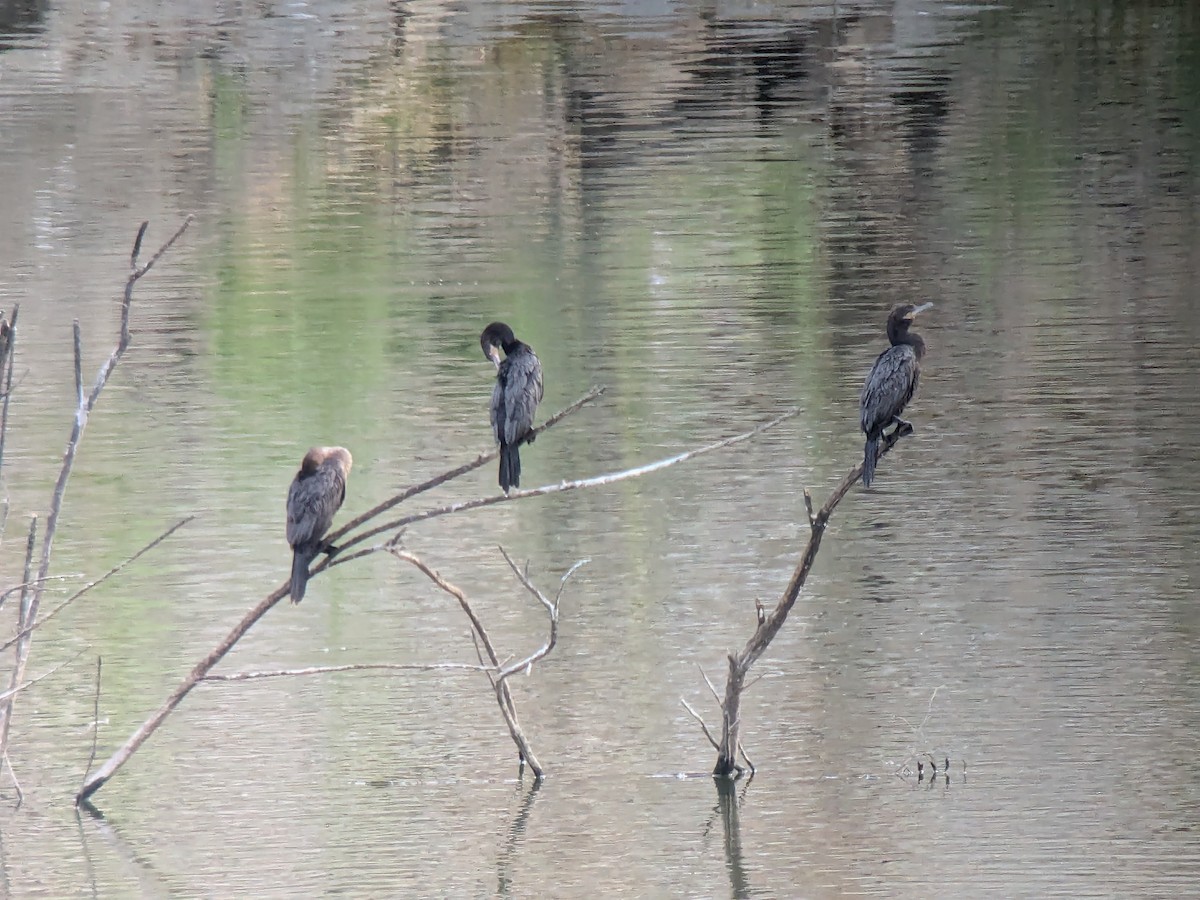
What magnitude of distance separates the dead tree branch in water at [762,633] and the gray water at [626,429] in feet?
0.51

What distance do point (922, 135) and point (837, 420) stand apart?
1287 centimetres

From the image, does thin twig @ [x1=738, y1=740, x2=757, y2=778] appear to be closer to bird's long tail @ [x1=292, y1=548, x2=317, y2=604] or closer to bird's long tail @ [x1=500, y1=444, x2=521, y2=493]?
bird's long tail @ [x1=500, y1=444, x2=521, y2=493]

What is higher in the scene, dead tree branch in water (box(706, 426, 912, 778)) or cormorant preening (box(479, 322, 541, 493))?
cormorant preening (box(479, 322, 541, 493))

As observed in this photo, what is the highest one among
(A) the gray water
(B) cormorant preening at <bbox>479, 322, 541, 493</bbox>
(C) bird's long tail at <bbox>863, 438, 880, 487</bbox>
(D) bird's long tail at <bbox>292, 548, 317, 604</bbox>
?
(B) cormorant preening at <bbox>479, 322, 541, 493</bbox>

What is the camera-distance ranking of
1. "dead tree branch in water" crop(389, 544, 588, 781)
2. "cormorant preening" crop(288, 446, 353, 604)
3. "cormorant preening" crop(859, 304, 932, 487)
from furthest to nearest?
"cormorant preening" crop(859, 304, 932, 487), "cormorant preening" crop(288, 446, 353, 604), "dead tree branch in water" crop(389, 544, 588, 781)

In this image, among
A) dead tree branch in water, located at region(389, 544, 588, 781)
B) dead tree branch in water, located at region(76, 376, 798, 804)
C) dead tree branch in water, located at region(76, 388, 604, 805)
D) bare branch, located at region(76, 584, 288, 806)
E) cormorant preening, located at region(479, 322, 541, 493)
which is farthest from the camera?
cormorant preening, located at region(479, 322, 541, 493)

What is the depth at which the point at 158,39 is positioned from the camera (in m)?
30.9

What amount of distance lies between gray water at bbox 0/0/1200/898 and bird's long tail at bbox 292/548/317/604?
82 cm

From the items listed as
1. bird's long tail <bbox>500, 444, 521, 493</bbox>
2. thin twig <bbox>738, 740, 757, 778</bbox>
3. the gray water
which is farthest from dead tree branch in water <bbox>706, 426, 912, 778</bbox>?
bird's long tail <bbox>500, 444, 521, 493</bbox>

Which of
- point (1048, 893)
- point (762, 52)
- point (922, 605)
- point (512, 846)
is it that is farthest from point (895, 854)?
point (762, 52)

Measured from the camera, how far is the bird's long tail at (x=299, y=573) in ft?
22.8

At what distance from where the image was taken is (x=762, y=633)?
7.14 metres

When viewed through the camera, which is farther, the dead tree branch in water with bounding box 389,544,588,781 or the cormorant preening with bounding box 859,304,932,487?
the cormorant preening with bounding box 859,304,932,487

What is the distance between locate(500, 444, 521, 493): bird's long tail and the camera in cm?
759
